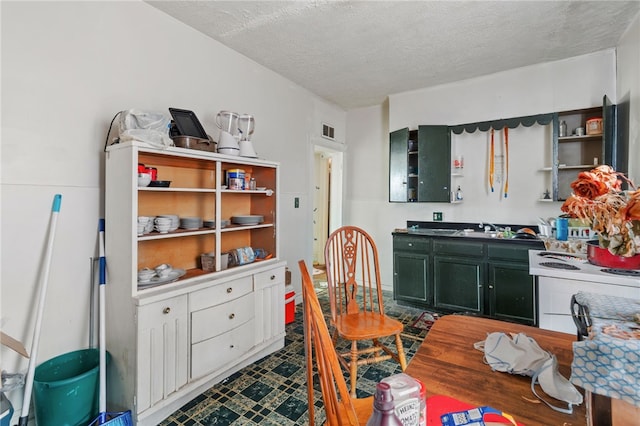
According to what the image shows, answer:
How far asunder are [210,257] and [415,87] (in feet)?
10.9

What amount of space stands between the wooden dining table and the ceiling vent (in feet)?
11.8

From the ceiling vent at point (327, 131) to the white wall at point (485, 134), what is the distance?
0.56m

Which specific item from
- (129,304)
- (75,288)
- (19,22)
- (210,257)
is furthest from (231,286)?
(19,22)

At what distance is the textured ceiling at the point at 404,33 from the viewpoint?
2.32 m

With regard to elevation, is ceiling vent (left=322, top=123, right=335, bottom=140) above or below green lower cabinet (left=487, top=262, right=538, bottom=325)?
above

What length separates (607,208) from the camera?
777 mm

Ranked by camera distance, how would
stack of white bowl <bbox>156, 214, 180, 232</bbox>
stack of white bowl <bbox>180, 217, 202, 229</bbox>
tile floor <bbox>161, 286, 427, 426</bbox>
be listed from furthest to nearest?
stack of white bowl <bbox>180, 217, 202, 229</bbox> < stack of white bowl <bbox>156, 214, 180, 232</bbox> < tile floor <bbox>161, 286, 427, 426</bbox>

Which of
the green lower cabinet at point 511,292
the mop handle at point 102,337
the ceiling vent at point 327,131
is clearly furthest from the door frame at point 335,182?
the mop handle at point 102,337

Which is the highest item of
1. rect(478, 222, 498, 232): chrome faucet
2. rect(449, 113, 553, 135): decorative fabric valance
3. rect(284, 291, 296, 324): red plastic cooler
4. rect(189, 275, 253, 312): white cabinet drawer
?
rect(449, 113, 553, 135): decorative fabric valance

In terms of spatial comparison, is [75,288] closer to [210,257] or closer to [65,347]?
[65,347]

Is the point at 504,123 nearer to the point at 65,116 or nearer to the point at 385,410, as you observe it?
the point at 385,410

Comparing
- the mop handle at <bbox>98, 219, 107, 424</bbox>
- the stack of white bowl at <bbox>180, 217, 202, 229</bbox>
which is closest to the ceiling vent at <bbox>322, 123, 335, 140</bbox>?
the stack of white bowl at <bbox>180, 217, 202, 229</bbox>

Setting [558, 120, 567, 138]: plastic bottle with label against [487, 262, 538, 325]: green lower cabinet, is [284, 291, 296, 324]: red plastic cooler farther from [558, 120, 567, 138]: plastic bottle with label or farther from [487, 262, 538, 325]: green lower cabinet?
[558, 120, 567, 138]: plastic bottle with label

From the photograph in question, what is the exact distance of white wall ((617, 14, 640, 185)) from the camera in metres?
2.44
